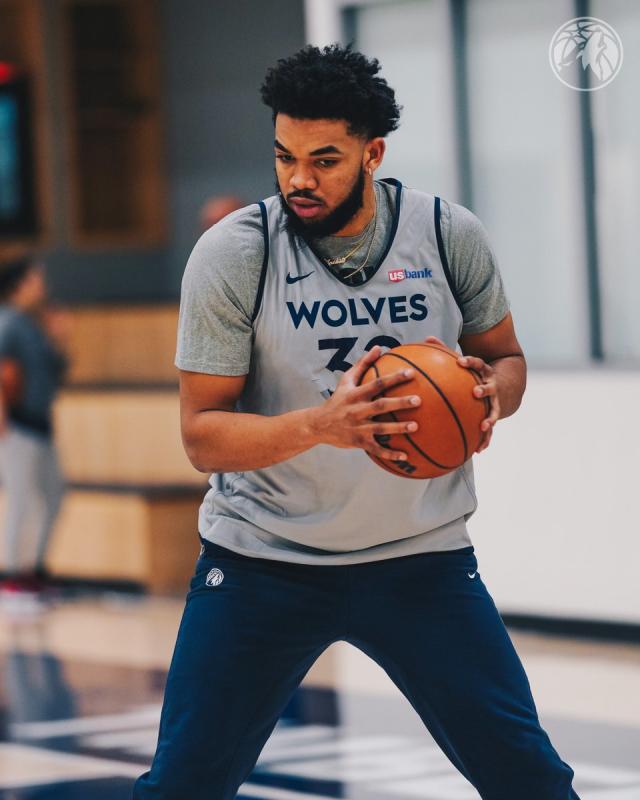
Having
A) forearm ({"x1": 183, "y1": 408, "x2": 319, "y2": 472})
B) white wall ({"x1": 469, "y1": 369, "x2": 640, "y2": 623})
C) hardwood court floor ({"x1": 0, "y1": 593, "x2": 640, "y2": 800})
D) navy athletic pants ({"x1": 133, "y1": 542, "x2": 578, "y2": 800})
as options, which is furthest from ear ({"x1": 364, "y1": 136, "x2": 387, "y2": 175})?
white wall ({"x1": 469, "y1": 369, "x2": 640, "y2": 623})

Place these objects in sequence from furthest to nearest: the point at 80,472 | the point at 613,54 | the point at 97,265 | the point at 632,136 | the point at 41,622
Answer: the point at 97,265 < the point at 80,472 < the point at 41,622 < the point at 632,136 < the point at 613,54

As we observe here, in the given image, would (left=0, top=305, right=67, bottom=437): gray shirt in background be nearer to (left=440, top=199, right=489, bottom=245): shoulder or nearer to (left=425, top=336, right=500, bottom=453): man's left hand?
(left=440, top=199, right=489, bottom=245): shoulder

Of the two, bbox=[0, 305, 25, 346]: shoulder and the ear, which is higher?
the ear

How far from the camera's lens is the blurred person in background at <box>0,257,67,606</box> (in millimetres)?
7910

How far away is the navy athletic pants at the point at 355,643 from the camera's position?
2.72 meters

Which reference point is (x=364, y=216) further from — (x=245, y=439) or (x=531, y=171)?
(x=531, y=171)

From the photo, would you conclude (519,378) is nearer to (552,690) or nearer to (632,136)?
(552,690)

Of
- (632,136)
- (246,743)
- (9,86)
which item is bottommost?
(246,743)

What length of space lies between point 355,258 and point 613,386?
11.9 feet

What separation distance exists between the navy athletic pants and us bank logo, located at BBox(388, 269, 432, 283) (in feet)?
1.55

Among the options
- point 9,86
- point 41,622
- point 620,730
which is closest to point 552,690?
point 620,730

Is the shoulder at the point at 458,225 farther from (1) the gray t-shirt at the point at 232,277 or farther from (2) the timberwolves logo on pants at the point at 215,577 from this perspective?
(2) the timberwolves logo on pants at the point at 215,577

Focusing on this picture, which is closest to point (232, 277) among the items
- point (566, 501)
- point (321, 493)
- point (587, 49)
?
point (321, 493)

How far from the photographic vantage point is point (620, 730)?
5000mm
